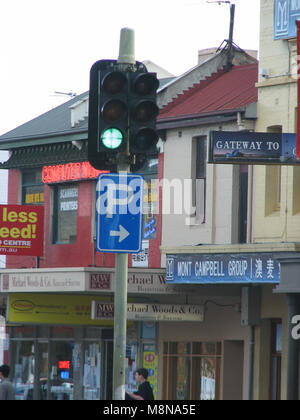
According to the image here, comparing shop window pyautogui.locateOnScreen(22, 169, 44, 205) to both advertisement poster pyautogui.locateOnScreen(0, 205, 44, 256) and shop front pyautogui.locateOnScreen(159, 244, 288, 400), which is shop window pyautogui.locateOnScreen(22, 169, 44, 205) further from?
shop front pyautogui.locateOnScreen(159, 244, 288, 400)

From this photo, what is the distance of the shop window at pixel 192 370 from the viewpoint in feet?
84.0

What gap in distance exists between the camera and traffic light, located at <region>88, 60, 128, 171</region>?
37.7ft

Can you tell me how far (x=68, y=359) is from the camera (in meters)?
30.0

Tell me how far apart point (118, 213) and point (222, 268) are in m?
10.8

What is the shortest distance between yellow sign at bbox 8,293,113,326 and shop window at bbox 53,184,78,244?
242 cm

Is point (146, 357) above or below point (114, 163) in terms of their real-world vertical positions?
below

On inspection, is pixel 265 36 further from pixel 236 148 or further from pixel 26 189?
pixel 26 189

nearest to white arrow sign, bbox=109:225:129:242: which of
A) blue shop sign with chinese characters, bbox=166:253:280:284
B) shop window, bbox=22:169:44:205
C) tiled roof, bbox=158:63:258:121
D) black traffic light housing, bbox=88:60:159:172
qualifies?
black traffic light housing, bbox=88:60:159:172

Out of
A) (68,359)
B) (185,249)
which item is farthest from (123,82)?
(68,359)

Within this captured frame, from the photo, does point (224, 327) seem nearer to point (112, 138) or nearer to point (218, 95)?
point (218, 95)

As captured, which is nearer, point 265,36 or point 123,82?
point 123,82

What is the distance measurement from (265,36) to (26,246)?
9.34m
